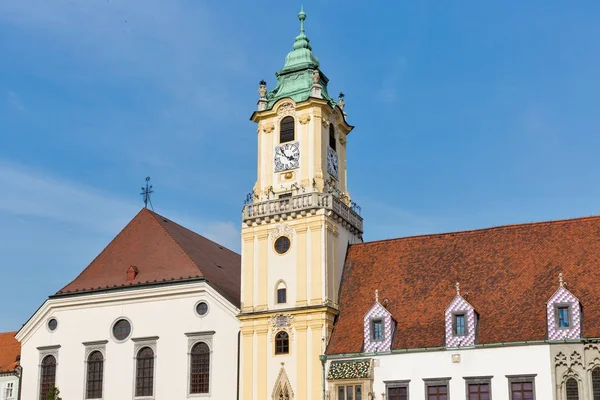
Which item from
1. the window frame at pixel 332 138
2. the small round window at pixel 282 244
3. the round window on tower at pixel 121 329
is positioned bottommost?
the round window on tower at pixel 121 329

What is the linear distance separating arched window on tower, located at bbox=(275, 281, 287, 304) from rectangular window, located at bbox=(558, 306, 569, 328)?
1411 centimetres

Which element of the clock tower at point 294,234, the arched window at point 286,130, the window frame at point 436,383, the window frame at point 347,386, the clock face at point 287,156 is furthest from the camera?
the arched window at point 286,130

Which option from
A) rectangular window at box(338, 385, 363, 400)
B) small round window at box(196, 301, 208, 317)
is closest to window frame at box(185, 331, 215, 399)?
small round window at box(196, 301, 208, 317)

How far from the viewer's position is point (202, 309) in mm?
51625

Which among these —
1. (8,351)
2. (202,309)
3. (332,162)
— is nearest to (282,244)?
(202,309)

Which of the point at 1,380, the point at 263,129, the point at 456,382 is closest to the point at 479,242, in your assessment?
the point at 456,382

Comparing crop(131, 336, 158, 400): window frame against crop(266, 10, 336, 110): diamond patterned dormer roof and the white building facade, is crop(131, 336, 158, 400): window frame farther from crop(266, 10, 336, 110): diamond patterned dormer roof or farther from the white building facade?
crop(266, 10, 336, 110): diamond patterned dormer roof

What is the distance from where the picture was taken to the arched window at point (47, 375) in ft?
177

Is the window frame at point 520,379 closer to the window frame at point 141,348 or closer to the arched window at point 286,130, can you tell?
the arched window at point 286,130

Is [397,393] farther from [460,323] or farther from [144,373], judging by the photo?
[144,373]

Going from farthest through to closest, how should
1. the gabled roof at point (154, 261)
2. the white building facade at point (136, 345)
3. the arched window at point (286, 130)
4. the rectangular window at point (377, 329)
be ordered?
the gabled roof at point (154, 261)
the arched window at point (286, 130)
the white building facade at point (136, 345)
the rectangular window at point (377, 329)

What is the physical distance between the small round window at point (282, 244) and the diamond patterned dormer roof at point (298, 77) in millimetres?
7985

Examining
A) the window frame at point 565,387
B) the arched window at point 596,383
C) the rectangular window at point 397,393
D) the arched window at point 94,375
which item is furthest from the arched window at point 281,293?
the arched window at point 596,383

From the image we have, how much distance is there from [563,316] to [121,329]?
2424cm
